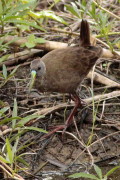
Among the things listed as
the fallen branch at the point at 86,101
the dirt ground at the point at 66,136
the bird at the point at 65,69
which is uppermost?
the bird at the point at 65,69

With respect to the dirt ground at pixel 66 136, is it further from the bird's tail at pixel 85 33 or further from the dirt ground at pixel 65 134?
the bird's tail at pixel 85 33

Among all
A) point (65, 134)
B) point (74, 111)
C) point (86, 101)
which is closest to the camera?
point (65, 134)

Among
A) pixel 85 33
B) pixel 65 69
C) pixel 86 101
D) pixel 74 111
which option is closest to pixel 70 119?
pixel 74 111

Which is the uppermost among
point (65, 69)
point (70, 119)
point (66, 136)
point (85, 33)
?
point (85, 33)

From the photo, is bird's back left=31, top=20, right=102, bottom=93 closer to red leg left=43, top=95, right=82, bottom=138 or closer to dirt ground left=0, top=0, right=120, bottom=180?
red leg left=43, top=95, right=82, bottom=138

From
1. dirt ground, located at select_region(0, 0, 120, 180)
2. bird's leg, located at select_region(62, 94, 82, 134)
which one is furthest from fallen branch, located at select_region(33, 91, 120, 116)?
bird's leg, located at select_region(62, 94, 82, 134)

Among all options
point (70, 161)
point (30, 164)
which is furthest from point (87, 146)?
point (30, 164)

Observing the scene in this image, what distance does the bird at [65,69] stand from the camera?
4.98 metres

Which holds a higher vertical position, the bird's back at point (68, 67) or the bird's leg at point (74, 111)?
the bird's back at point (68, 67)

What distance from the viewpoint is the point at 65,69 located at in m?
4.99

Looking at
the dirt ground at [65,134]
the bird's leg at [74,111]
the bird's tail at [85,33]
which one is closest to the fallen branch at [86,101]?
the dirt ground at [65,134]

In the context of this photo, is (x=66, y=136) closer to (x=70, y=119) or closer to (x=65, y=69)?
(x=70, y=119)

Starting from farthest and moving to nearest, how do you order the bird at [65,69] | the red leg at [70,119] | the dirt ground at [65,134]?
the bird at [65,69] < the red leg at [70,119] < the dirt ground at [65,134]

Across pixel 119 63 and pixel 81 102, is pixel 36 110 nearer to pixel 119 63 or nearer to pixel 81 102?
pixel 81 102
